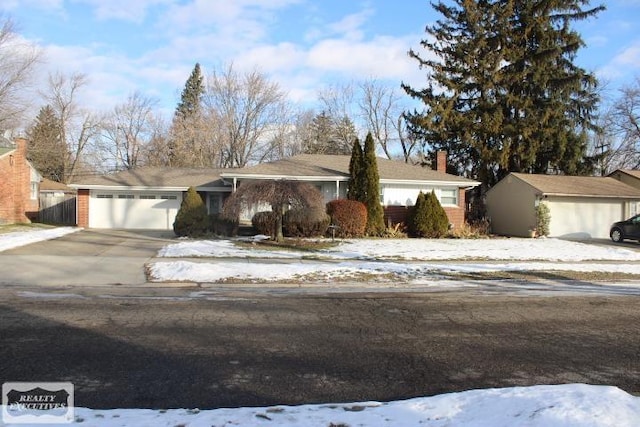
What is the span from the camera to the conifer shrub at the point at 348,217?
22844mm

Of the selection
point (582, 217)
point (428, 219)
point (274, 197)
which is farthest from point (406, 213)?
point (582, 217)

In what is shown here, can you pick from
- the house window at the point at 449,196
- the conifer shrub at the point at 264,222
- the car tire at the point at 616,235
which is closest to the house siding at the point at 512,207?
the car tire at the point at 616,235

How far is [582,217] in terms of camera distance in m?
29.2

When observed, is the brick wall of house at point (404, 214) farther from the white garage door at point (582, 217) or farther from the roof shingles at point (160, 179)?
the roof shingles at point (160, 179)

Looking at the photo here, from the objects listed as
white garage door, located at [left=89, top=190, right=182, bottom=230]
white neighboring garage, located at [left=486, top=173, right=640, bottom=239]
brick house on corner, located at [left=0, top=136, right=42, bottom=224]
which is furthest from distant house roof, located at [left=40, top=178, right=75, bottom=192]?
white neighboring garage, located at [left=486, top=173, right=640, bottom=239]

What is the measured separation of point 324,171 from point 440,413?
920 inches

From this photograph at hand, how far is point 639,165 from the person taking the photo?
46938 mm

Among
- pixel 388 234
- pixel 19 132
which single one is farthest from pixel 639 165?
pixel 19 132

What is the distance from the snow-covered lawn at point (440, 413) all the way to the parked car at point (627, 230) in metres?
23.7

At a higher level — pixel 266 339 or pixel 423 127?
pixel 423 127

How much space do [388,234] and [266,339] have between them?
17.7 m

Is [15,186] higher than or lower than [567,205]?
higher

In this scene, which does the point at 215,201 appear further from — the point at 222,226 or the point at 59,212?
the point at 59,212

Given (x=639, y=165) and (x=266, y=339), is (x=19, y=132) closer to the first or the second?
(x=266, y=339)
